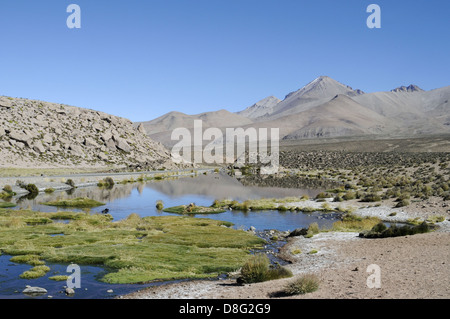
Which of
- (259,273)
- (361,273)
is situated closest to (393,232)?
(361,273)

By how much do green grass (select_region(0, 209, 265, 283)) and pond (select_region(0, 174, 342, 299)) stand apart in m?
0.78

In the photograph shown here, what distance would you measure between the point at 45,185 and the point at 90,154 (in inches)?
1952

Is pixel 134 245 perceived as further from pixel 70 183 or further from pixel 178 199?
pixel 70 183

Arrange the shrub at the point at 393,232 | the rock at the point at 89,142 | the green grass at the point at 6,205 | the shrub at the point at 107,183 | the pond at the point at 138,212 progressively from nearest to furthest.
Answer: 1. the pond at the point at 138,212
2. the shrub at the point at 393,232
3. the green grass at the point at 6,205
4. the shrub at the point at 107,183
5. the rock at the point at 89,142

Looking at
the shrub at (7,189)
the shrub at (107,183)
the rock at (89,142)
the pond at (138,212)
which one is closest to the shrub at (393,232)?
the pond at (138,212)

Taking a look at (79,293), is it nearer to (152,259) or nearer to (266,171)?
(152,259)

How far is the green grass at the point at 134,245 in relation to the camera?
755 inches

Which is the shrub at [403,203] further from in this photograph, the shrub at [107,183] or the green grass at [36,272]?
the shrub at [107,183]

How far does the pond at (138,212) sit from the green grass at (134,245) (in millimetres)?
778

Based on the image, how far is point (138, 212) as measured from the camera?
40312 millimetres

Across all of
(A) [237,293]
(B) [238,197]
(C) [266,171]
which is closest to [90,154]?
(C) [266,171]

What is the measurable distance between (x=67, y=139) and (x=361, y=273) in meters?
100

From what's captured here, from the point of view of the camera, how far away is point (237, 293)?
14516mm

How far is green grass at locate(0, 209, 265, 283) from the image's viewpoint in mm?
19188
